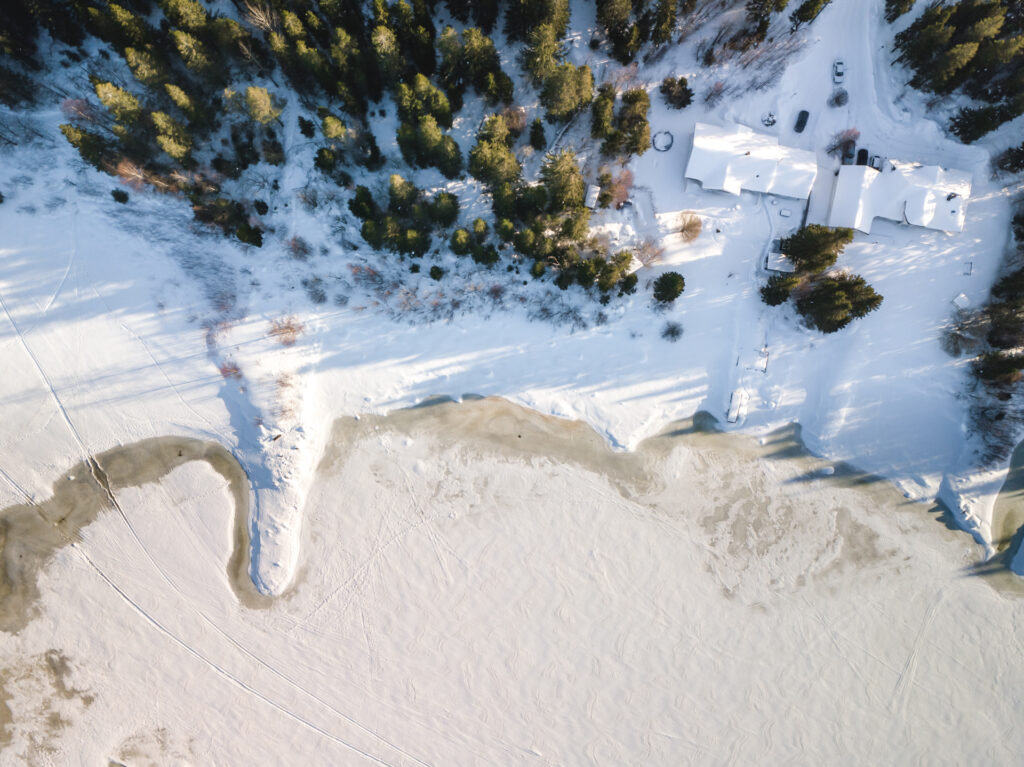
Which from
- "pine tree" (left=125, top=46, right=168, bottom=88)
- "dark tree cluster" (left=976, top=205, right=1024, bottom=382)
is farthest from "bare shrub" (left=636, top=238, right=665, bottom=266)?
"pine tree" (left=125, top=46, right=168, bottom=88)

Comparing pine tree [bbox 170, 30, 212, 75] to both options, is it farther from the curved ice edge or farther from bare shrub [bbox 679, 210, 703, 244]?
bare shrub [bbox 679, 210, 703, 244]

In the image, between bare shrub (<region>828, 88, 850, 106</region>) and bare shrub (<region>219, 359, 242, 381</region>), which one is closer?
bare shrub (<region>828, 88, 850, 106</region>)

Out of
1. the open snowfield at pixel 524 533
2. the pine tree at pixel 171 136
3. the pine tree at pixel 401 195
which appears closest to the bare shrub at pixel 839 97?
the open snowfield at pixel 524 533

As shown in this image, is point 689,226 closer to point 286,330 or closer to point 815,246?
point 815,246

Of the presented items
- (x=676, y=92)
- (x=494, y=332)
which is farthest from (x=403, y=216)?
(x=676, y=92)

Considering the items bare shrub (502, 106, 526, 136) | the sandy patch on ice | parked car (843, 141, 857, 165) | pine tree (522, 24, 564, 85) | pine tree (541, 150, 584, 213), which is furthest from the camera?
the sandy patch on ice

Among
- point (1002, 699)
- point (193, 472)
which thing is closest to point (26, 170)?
point (193, 472)
